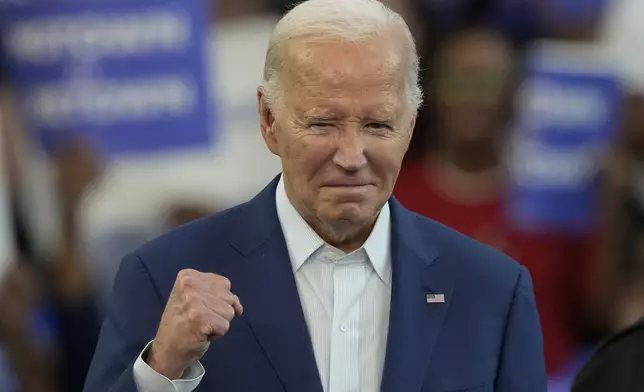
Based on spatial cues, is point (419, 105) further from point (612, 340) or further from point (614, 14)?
point (614, 14)

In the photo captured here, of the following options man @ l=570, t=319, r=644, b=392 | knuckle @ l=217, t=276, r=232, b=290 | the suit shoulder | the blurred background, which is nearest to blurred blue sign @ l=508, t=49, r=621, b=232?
the blurred background

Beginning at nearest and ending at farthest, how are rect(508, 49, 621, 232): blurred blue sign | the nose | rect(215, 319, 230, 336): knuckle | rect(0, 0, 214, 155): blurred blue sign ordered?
rect(215, 319, 230, 336): knuckle → the nose → rect(0, 0, 214, 155): blurred blue sign → rect(508, 49, 621, 232): blurred blue sign

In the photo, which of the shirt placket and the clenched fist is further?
the shirt placket

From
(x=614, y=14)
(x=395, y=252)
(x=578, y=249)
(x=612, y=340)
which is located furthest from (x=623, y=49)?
(x=395, y=252)

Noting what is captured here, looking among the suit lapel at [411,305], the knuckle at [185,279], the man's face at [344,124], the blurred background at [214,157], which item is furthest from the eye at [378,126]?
the blurred background at [214,157]

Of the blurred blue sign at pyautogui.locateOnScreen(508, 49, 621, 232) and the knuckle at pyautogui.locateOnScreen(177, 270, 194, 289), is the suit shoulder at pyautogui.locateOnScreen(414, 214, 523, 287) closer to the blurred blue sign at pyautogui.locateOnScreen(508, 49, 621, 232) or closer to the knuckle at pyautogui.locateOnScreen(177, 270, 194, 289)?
the knuckle at pyautogui.locateOnScreen(177, 270, 194, 289)

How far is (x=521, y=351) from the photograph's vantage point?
5.85 ft

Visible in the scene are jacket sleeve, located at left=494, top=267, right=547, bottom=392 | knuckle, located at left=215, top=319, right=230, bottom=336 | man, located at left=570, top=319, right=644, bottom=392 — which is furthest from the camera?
man, located at left=570, top=319, right=644, bottom=392

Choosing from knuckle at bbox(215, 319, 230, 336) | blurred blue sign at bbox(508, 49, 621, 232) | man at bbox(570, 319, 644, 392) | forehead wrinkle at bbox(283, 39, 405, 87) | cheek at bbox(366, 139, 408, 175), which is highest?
forehead wrinkle at bbox(283, 39, 405, 87)

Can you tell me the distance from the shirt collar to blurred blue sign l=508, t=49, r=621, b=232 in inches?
90.4

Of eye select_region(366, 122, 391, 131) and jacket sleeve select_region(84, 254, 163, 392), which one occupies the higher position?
eye select_region(366, 122, 391, 131)

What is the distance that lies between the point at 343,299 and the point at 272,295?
0.10 m

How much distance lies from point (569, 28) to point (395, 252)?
8.65 feet

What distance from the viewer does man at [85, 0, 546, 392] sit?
5.44ft
